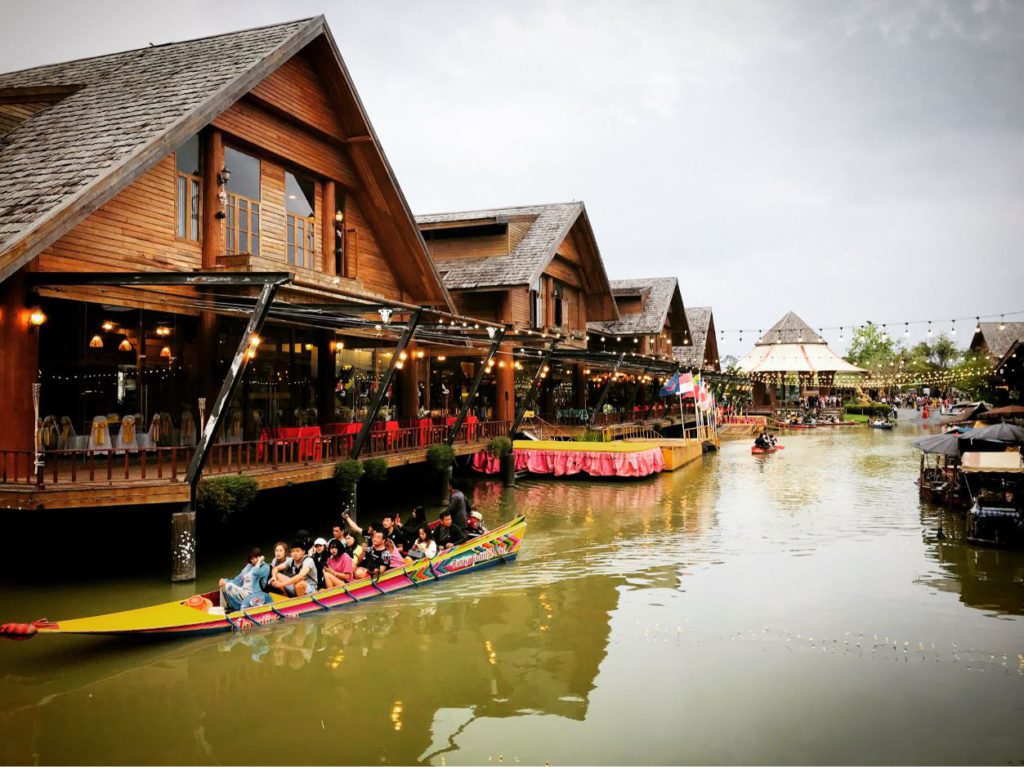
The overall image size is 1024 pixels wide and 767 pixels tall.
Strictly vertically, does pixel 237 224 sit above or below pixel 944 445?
above

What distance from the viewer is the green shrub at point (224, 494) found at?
13102mm

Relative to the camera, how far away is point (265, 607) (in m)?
11.3

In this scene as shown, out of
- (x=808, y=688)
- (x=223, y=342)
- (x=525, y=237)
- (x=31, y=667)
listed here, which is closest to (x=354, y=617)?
(x=31, y=667)

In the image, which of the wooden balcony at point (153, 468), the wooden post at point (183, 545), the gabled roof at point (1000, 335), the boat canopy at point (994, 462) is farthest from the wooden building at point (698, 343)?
the wooden post at point (183, 545)

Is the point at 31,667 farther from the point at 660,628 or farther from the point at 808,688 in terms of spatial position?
the point at 808,688

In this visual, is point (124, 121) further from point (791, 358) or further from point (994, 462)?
point (791, 358)

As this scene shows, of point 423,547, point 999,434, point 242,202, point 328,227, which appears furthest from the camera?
point 328,227

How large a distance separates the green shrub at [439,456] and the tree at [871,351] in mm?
91281

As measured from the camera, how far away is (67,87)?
18375 mm

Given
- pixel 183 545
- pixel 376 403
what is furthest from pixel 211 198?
pixel 183 545

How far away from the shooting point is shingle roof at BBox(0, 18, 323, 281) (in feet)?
40.9

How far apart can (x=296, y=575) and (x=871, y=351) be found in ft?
346

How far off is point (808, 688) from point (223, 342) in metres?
15.3

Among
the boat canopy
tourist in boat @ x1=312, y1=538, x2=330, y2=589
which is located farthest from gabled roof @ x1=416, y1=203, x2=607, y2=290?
tourist in boat @ x1=312, y1=538, x2=330, y2=589
